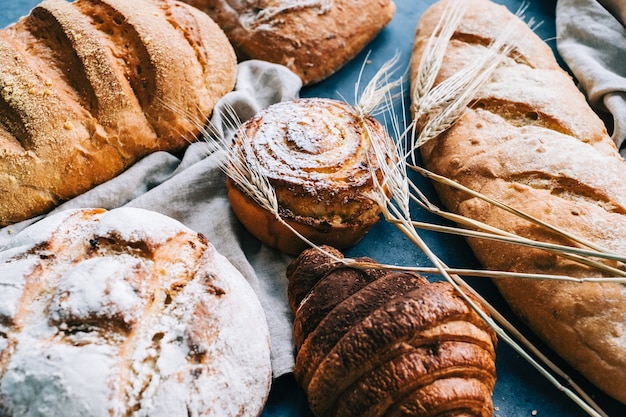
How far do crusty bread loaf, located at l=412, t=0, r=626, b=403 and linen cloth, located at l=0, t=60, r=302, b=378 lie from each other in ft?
2.36

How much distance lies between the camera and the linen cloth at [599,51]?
2.18m

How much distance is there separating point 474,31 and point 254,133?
114cm

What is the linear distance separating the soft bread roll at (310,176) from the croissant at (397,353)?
0.32m

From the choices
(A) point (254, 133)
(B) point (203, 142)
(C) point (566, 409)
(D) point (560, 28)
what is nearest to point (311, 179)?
(A) point (254, 133)

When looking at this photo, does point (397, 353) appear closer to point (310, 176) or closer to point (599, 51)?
point (310, 176)

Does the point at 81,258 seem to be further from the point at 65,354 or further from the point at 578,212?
the point at 578,212

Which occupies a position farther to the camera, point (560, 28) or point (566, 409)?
point (560, 28)

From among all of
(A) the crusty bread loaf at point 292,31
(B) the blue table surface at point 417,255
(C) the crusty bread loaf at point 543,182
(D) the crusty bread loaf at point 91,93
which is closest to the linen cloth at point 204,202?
(D) the crusty bread loaf at point 91,93

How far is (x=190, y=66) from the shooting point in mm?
1968

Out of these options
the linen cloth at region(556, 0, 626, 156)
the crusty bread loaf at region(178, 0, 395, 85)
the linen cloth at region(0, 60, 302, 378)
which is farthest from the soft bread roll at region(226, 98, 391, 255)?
the linen cloth at region(556, 0, 626, 156)

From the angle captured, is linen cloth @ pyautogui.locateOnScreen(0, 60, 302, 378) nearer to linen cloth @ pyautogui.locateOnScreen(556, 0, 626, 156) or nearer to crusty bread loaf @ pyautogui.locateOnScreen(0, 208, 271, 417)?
crusty bread loaf @ pyautogui.locateOnScreen(0, 208, 271, 417)

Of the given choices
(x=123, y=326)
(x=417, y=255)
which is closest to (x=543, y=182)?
(x=417, y=255)

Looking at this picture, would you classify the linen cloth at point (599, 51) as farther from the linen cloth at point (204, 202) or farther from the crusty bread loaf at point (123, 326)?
the crusty bread loaf at point (123, 326)

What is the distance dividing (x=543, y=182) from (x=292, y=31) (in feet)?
4.00
